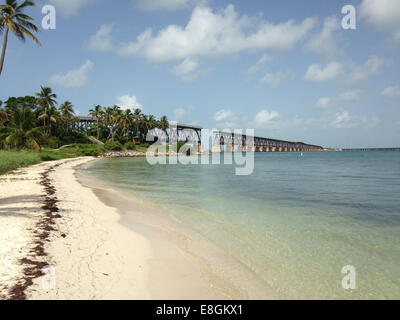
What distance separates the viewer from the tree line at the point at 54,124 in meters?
40.1

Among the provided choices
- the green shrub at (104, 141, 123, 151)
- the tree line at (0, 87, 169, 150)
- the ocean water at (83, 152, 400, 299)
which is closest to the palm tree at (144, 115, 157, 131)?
the tree line at (0, 87, 169, 150)

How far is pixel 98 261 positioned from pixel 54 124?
2937 inches

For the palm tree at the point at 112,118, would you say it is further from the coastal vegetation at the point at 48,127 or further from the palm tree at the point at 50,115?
the palm tree at the point at 50,115

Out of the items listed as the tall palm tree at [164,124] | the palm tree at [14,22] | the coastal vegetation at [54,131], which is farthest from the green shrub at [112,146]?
the palm tree at [14,22]

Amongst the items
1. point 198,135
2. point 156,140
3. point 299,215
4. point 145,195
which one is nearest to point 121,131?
point 156,140

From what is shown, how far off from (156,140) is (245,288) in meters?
111

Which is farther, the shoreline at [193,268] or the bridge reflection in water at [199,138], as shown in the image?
the bridge reflection in water at [199,138]

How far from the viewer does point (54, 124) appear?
69125 millimetres

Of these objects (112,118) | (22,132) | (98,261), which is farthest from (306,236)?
(112,118)

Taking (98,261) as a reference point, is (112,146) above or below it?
above

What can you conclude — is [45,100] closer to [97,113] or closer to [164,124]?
[97,113]

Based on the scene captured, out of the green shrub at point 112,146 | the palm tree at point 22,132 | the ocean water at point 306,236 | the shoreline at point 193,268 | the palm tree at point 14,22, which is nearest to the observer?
the shoreline at point 193,268

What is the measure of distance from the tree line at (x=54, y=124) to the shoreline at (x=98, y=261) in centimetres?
3401

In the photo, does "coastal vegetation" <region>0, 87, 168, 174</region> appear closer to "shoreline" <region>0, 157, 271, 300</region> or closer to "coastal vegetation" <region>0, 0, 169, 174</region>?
"coastal vegetation" <region>0, 0, 169, 174</region>
